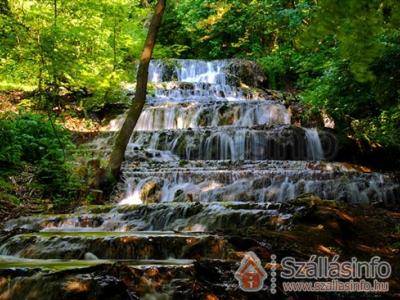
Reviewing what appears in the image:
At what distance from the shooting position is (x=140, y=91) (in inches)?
384

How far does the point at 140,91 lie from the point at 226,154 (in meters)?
4.08

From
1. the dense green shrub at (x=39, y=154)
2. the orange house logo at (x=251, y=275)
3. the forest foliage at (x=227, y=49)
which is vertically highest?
the forest foliage at (x=227, y=49)

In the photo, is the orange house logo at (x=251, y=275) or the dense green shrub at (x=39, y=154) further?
the dense green shrub at (x=39, y=154)

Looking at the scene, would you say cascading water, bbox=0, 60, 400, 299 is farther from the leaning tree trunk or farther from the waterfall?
the leaning tree trunk

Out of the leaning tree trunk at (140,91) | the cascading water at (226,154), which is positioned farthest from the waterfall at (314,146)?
the leaning tree trunk at (140,91)

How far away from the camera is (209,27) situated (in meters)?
27.0

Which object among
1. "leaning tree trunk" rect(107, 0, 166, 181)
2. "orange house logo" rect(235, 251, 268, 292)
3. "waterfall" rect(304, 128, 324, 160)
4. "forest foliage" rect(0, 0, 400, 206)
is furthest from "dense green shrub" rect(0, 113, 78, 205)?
"waterfall" rect(304, 128, 324, 160)

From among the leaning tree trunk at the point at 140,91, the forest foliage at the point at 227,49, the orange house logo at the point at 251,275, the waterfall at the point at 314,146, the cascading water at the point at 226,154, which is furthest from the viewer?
the waterfall at the point at 314,146

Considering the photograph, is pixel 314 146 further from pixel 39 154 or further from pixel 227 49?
pixel 227 49

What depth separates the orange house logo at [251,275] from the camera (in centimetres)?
393

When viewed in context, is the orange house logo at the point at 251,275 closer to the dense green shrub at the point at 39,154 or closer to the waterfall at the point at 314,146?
the dense green shrub at the point at 39,154

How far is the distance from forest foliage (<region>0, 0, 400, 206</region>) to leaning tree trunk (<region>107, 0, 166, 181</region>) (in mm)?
1420

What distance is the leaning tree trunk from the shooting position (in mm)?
9672

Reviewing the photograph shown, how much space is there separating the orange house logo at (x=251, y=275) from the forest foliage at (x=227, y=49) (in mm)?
1956
